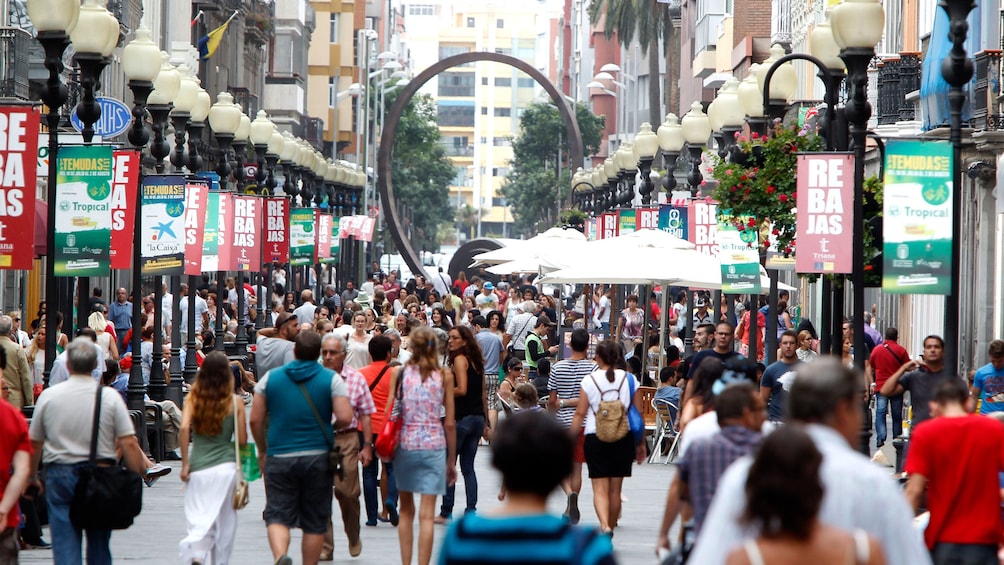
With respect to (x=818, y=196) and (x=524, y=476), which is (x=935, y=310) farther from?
(x=524, y=476)

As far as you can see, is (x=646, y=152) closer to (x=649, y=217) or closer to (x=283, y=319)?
(x=649, y=217)

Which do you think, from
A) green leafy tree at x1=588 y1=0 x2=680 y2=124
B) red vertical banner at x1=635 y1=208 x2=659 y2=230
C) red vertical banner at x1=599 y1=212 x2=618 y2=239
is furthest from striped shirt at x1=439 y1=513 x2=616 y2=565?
green leafy tree at x1=588 y1=0 x2=680 y2=124

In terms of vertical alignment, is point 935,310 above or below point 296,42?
below

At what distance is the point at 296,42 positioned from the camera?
8162 centimetres

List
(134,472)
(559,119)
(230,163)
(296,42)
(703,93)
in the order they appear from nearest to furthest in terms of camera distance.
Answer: (134,472)
(230,163)
(703,93)
(296,42)
(559,119)

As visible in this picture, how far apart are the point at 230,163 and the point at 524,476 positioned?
1032 inches

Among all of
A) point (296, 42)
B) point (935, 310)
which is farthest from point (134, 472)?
point (296, 42)

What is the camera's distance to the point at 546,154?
376 feet

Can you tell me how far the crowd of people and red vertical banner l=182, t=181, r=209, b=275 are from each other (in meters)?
4.78

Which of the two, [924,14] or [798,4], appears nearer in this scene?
[924,14]

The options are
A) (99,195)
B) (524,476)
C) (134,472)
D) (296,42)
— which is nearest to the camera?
(524,476)

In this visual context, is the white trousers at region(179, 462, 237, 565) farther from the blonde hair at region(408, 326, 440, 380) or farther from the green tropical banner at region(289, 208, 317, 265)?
the green tropical banner at region(289, 208, 317, 265)

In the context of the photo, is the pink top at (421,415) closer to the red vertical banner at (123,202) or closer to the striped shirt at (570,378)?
the striped shirt at (570,378)

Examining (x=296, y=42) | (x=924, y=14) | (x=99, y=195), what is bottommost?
(x=99, y=195)
